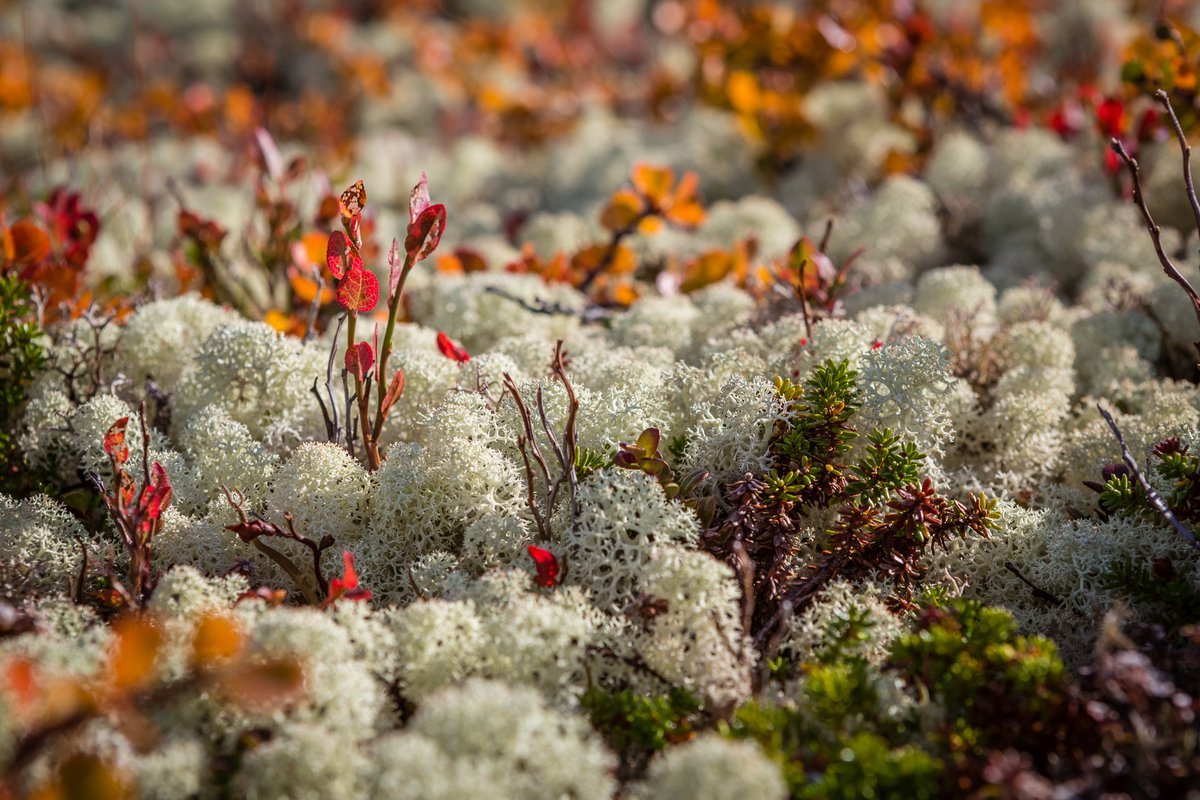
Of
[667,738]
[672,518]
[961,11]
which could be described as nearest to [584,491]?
[672,518]

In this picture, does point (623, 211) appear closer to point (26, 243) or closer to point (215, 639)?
point (26, 243)

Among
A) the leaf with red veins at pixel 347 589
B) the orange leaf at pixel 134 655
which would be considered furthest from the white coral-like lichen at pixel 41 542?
the orange leaf at pixel 134 655

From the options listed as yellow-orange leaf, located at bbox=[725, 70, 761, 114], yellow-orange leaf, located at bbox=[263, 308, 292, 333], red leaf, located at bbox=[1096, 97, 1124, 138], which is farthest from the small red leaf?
yellow-orange leaf, located at bbox=[725, 70, 761, 114]

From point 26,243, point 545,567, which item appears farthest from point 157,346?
point 545,567

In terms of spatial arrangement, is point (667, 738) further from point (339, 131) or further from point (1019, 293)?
point (339, 131)

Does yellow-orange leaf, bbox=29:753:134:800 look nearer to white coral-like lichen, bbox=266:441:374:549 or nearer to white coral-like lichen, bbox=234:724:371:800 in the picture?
white coral-like lichen, bbox=234:724:371:800

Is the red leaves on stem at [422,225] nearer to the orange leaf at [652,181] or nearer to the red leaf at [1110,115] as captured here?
the orange leaf at [652,181]
